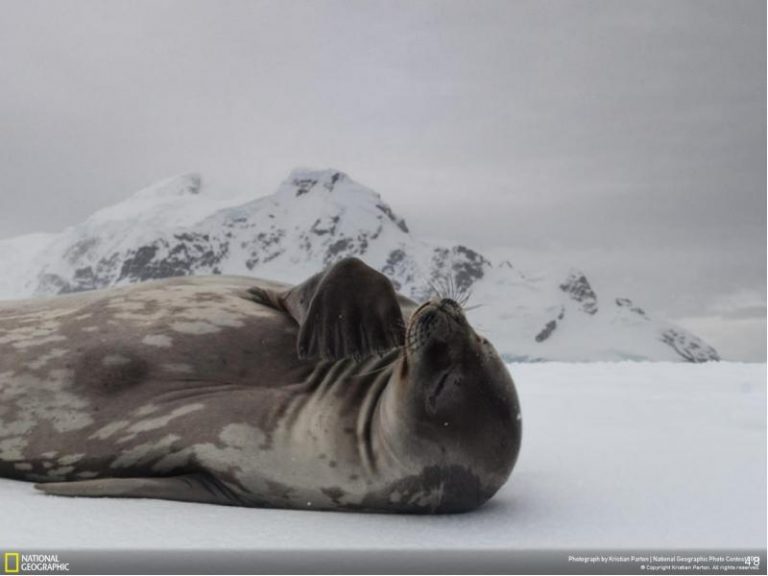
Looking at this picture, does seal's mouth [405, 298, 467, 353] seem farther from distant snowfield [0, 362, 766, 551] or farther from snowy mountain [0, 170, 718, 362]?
snowy mountain [0, 170, 718, 362]

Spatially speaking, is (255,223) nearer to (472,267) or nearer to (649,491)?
(472,267)

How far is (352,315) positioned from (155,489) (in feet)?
2.48

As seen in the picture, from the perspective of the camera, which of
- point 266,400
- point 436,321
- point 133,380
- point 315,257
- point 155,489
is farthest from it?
point 315,257

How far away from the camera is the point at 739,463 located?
10.6 feet

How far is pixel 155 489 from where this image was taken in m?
2.46

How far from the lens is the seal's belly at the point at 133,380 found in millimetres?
2623

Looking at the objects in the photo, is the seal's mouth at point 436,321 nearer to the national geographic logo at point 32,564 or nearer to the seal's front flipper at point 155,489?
the seal's front flipper at point 155,489

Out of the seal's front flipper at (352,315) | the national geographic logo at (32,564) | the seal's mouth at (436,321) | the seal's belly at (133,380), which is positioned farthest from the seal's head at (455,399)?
the national geographic logo at (32,564)

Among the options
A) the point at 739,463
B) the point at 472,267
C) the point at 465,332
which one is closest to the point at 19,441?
the point at 465,332

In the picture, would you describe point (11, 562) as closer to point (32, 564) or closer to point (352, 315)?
point (32, 564)

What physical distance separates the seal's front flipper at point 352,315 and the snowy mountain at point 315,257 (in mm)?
120783

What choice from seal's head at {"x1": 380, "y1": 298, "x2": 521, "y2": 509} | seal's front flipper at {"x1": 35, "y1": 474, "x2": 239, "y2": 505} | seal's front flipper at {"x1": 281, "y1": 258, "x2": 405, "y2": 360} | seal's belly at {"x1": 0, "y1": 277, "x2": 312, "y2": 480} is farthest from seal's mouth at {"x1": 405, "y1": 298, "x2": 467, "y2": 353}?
seal's front flipper at {"x1": 35, "y1": 474, "x2": 239, "y2": 505}

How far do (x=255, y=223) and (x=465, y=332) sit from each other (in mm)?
Result: 155523

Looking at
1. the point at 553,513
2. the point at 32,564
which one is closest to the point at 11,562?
the point at 32,564
